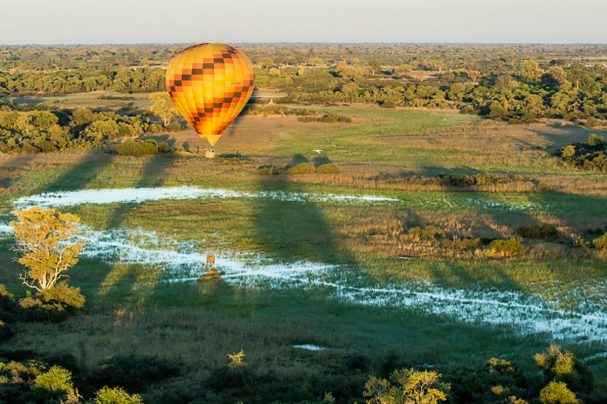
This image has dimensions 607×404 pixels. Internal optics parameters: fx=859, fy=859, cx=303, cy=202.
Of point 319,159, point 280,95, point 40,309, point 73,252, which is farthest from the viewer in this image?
point 280,95

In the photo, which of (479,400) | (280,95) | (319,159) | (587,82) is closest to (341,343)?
(479,400)

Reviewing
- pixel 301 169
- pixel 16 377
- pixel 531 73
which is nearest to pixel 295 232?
pixel 301 169

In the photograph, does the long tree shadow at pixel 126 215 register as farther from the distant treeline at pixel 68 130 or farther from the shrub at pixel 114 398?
the shrub at pixel 114 398

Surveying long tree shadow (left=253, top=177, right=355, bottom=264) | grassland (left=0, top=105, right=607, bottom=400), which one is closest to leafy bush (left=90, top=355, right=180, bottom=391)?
grassland (left=0, top=105, right=607, bottom=400)

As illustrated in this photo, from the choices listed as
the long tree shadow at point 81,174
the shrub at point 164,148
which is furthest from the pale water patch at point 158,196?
the shrub at point 164,148

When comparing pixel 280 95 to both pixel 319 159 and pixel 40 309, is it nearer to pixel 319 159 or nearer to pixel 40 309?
pixel 319 159

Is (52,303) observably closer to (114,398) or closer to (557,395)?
(114,398)

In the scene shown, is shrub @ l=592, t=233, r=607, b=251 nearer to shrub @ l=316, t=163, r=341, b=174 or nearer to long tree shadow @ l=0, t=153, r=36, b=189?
shrub @ l=316, t=163, r=341, b=174
